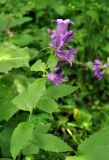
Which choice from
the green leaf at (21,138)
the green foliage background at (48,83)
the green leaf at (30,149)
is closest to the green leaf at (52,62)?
the green foliage background at (48,83)

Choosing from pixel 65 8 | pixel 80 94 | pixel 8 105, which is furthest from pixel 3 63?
pixel 65 8

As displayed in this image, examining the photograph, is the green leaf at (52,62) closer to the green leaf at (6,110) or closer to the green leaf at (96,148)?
the green leaf at (96,148)

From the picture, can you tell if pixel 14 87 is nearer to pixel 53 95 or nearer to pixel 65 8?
pixel 53 95

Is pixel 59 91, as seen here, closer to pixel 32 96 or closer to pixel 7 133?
pixel 7 133

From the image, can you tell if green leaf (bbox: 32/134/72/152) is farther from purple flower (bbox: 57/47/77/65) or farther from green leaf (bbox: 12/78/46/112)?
purple flower (bbox: 57/47/77/65)

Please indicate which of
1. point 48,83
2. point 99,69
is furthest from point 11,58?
point 99,69

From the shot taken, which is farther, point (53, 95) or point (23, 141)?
point (53, 95)

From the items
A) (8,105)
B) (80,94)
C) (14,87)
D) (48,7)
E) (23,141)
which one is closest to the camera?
(23,141)
